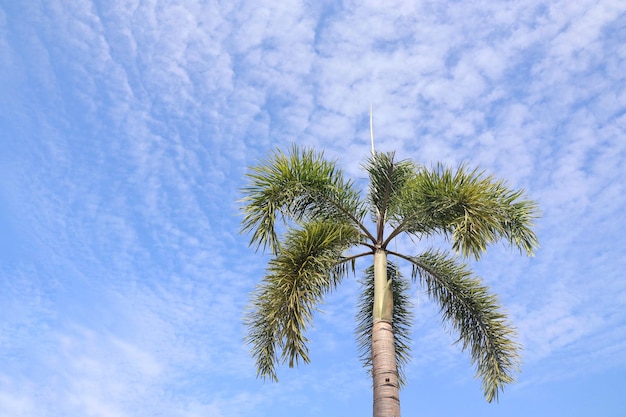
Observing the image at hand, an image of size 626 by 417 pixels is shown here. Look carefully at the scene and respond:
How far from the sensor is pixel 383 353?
38.4 feet

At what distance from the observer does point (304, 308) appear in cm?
1166

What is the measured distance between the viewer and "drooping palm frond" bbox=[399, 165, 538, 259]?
11.7 metres

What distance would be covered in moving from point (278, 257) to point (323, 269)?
921 millimetres

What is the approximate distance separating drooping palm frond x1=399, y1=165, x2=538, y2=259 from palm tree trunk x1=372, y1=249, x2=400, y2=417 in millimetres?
1303

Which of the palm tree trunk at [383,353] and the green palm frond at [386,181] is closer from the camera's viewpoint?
the palm tree trunk at [383,353]

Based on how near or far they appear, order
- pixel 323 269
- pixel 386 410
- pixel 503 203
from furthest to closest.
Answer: pixel 503 203 → pixel 323 269 → pixel 386 410

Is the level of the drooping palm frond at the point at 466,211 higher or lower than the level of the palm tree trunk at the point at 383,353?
higher

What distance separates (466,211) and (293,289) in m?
Answer: 3.61

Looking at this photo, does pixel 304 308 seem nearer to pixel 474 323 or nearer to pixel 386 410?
pixel 386 410

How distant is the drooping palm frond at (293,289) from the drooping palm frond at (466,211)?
5.45 ft

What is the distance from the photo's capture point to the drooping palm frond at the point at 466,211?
1173cm

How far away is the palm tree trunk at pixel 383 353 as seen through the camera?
1121cm

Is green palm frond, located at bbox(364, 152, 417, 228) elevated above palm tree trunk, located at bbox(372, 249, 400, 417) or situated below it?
above

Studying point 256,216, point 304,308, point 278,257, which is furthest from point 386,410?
point 256,216
